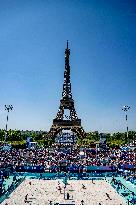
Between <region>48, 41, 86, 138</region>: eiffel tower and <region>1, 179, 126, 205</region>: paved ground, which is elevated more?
<region>48, 41, 86, 138</region>: eiffel tower

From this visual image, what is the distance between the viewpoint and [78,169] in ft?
176

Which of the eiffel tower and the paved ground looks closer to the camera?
the paved ground

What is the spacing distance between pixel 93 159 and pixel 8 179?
2093cm

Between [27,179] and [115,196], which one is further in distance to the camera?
[27,179]

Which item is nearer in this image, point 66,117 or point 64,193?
point 64,193

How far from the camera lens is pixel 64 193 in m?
36.0

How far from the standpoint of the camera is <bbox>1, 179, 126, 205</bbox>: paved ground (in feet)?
105

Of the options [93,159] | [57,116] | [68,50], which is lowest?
[93,159]

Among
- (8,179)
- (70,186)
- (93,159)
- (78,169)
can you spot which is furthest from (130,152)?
(8,179)

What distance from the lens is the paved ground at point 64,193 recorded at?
32.0m

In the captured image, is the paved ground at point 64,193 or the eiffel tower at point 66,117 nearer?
the paved ground at point 64,193

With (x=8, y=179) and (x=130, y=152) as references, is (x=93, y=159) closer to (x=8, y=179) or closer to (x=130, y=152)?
(x=130, y=152)

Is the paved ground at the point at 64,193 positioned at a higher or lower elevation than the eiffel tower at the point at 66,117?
lower

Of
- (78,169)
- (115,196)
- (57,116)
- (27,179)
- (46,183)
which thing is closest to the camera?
(115,196)
